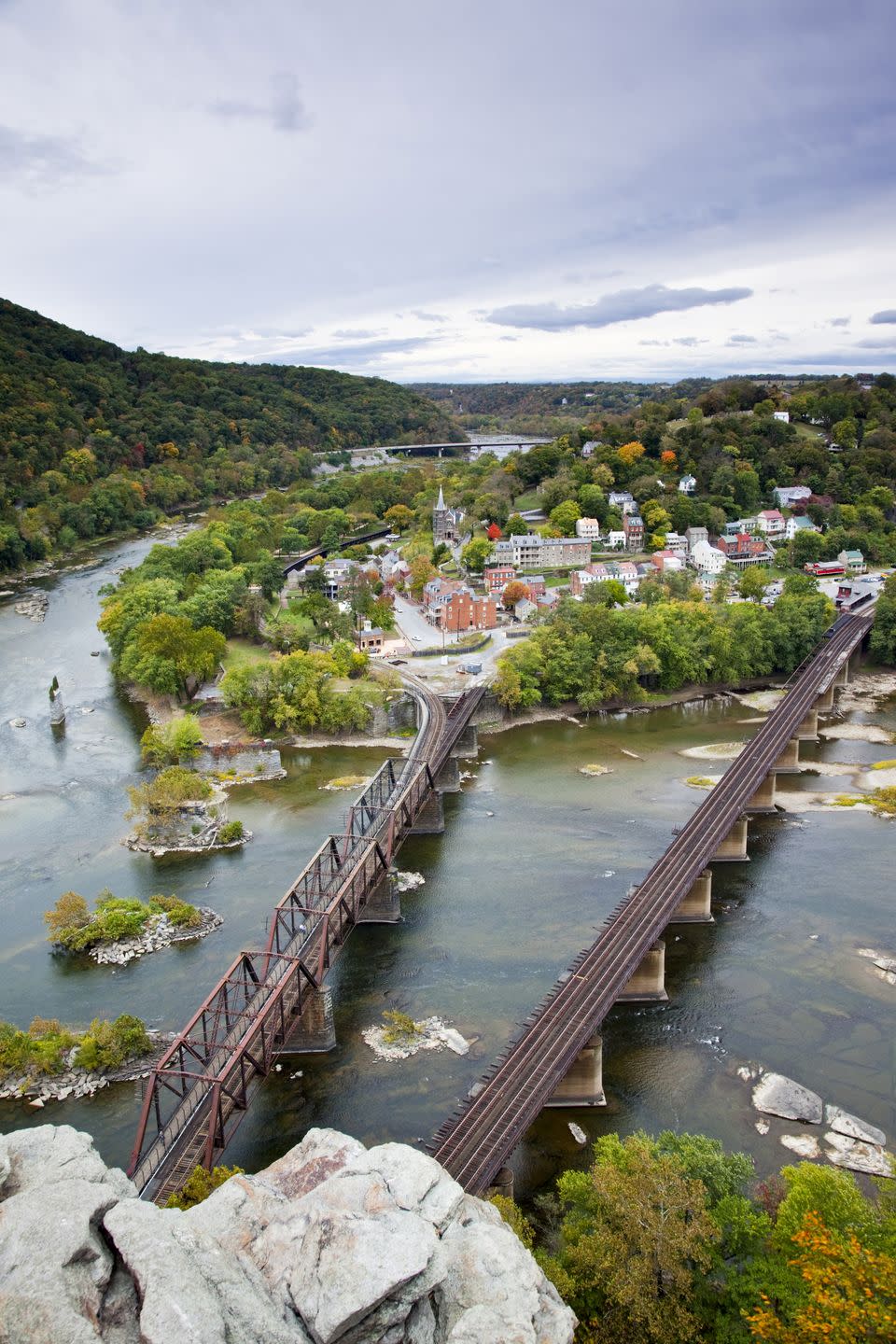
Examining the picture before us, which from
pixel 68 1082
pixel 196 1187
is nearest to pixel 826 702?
pixel 68 1082

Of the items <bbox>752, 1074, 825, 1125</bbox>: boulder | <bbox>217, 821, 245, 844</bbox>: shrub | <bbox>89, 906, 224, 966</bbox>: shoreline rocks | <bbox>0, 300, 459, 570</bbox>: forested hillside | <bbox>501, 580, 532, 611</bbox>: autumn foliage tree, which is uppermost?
<bbox>0, 300, 459, 570</bbox>: forested hillside

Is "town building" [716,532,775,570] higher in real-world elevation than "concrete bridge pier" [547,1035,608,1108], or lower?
higher

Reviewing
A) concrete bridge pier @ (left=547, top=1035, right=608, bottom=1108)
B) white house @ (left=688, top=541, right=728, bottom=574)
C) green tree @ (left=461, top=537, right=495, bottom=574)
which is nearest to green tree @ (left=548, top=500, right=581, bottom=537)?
green tree @ (left=461, top=537, right=495, bottom=574)

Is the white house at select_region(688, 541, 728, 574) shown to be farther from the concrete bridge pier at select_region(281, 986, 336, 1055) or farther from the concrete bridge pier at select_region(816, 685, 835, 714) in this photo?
the concrete bridge pier at select_region(281, 986, 336, 1055)

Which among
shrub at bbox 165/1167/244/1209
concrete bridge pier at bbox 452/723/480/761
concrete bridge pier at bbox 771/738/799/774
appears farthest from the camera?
concrete bridge pier at bbox 452/723/480/761

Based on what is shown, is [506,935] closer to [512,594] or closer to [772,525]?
[512,594]

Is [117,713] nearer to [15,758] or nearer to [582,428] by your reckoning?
[15,758]

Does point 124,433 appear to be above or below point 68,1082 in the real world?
above
